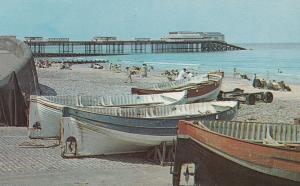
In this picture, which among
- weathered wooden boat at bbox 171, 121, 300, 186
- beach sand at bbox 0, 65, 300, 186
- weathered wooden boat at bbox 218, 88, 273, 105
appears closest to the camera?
weathered wooden boat at bbox 171, 121, 300, 186

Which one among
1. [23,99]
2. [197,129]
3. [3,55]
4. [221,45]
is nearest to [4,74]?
[23,99]

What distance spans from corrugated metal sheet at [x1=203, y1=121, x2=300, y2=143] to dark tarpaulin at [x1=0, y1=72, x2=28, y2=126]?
31.2ft

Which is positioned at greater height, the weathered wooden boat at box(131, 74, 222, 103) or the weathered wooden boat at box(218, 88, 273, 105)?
the weathered wooden boat at box(131, 74, 222, 103)

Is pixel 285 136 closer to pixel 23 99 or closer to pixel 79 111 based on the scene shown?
pixel 79 111

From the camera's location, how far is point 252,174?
932 centimetres

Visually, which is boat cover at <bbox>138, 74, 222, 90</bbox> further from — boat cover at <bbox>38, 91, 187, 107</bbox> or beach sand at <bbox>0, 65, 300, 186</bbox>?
beach sand at <bbox>0, 65, 300, 186</bbox>

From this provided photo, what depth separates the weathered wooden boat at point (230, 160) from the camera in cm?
896

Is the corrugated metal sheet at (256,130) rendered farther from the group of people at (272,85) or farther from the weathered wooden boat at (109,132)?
the group of people at (272,85)

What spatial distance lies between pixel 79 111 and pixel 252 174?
5.83 m

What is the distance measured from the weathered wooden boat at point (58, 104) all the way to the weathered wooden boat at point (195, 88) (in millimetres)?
3508

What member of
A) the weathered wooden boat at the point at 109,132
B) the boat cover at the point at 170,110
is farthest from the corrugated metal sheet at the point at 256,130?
the boat cover at the point at 170,110

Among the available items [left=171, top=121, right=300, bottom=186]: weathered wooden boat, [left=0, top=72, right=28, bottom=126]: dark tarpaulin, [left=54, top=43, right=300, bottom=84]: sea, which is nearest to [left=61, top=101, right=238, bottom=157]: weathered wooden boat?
[left=171, top=121, right=300, bottom=186]: weathered wooden boat

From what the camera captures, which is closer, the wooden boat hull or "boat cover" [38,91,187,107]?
"boat cover" [38,91,187,107]

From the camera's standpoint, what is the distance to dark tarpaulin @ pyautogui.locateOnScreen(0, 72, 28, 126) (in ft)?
60.3
